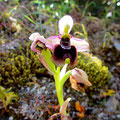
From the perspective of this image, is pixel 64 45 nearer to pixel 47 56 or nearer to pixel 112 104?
pixel 47 56

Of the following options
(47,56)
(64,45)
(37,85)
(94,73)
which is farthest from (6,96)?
(94,73)

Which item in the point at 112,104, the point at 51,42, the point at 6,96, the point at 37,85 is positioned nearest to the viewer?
the point at 51,42

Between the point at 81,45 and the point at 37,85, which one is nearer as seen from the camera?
the point at 81,45

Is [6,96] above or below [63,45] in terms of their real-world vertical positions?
below

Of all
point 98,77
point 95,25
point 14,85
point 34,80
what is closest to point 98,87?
point 98,77

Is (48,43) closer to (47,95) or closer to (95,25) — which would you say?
(47,95)

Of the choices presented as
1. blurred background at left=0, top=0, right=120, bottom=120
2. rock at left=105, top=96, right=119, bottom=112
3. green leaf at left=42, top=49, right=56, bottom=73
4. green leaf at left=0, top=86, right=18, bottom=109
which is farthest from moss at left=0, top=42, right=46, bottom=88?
rock at left=105, top=96, right=119, bottom=112

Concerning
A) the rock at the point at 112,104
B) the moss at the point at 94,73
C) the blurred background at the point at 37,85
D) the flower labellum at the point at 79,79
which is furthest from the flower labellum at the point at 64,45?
the rock at the point at 112,104
